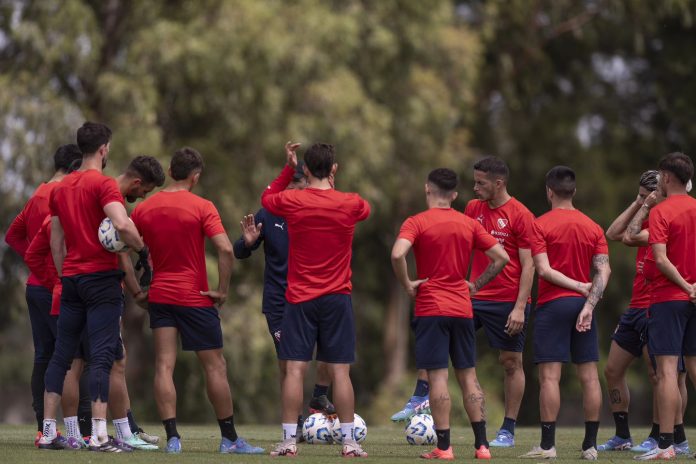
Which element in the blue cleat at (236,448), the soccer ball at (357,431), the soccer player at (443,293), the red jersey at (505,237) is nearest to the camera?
the soccer player at (443,293)

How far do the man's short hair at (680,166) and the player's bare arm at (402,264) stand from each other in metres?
2.28

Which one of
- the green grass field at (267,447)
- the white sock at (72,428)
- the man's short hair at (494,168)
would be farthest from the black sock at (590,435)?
the white sock at (72,428)

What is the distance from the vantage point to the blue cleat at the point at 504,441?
13047 millimetres

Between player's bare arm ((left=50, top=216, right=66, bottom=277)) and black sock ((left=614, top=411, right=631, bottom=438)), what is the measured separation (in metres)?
5.35

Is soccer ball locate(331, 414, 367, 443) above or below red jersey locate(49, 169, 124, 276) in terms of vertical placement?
below

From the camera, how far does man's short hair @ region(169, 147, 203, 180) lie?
37.9ft

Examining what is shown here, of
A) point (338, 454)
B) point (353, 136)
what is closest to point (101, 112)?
point (353, 136)

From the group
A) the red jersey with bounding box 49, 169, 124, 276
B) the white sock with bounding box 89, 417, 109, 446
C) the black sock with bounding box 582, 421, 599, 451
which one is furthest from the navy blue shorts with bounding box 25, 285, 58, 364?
the black sock with bounding box 582, 421, 599, 451

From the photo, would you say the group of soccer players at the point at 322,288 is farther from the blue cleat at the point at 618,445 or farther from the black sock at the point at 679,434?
Answer: the blue cleat at the point at 618,445

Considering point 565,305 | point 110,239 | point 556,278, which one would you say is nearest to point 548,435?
point 565,305

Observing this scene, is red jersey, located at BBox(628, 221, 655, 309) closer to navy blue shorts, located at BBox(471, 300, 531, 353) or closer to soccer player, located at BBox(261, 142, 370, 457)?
navy blue shorts, located at BBox(471, 300, 531, 353)

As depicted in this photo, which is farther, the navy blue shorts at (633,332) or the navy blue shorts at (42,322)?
the navy blue shorts at (633,332)

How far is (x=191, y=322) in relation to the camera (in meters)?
11.5

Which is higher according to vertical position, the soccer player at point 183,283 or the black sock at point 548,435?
the soccer player at point 183,283
